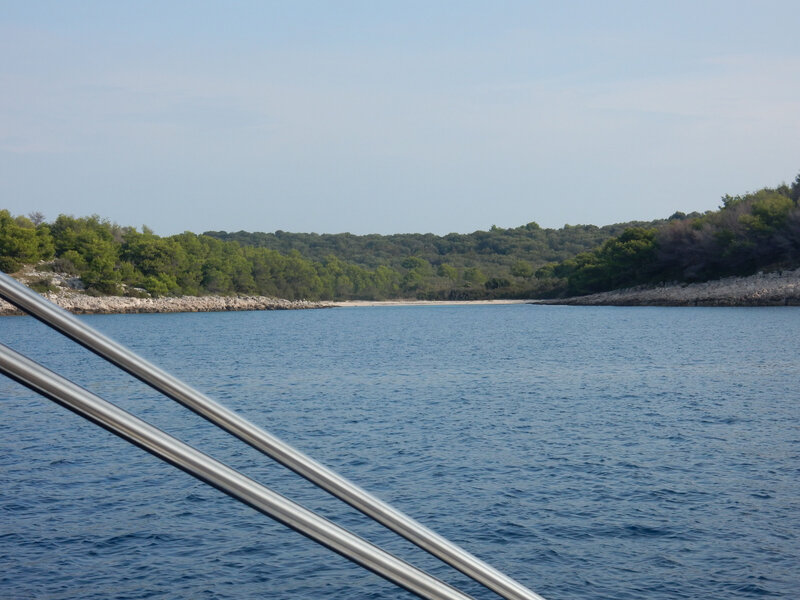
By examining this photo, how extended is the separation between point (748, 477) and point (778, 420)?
6.18m

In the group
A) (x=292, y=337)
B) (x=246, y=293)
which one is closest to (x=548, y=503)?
(x=292, y=337)

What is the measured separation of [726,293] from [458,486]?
7850 cm

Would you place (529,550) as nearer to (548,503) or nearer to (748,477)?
(548,503)

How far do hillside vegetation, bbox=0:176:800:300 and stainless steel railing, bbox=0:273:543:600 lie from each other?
87.9 meters

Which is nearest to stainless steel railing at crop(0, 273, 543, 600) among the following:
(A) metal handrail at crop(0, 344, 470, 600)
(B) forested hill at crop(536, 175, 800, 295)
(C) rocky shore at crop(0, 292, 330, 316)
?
(A) metal handrail at crop(0, 344, 470, 600)

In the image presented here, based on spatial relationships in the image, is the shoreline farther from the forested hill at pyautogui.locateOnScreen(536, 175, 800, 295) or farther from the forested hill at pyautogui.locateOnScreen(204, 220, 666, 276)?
the forested hill at pyautogui.locateOnScreen(204, 220, 666, 276)

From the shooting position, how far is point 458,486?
13.6 meters

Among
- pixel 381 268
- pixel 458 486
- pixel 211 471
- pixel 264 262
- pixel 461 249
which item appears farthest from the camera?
pixel 461 249

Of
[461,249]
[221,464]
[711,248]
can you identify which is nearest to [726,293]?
[711,248]

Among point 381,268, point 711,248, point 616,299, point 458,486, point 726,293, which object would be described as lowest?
point 458,486

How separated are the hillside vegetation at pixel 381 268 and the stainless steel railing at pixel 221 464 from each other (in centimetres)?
8789

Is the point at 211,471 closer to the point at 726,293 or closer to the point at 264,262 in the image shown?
the point at 726,293

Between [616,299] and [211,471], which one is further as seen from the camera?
[616,299]

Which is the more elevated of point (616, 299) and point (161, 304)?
point (161, 304)
